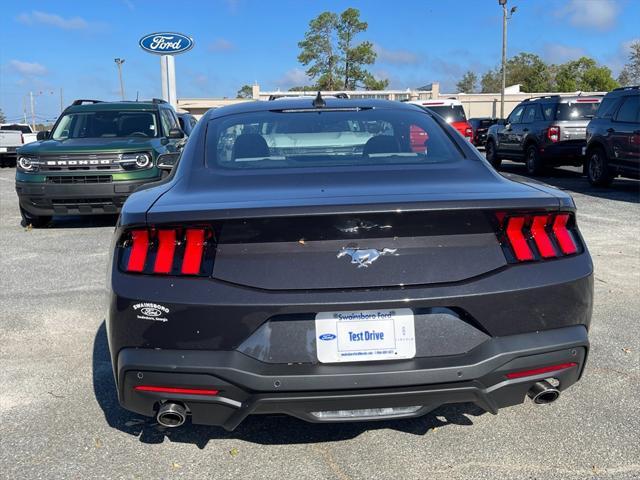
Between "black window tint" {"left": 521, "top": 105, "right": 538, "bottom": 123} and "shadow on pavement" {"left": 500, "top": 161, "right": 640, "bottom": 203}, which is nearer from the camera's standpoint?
"shadow on pavement" {"left": 500, "top": 161, "right": 640, "bottom": 203}

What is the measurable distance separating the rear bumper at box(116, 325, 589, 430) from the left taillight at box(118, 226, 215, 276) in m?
0.31

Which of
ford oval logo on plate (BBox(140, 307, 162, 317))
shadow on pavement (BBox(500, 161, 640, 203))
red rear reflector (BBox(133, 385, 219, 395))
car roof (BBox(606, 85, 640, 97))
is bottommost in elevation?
red rear reflector (BBox(133, 385, 219, 395))

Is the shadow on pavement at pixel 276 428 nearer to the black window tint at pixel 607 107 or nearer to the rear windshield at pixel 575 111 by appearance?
the black window tint at pixel 607 107

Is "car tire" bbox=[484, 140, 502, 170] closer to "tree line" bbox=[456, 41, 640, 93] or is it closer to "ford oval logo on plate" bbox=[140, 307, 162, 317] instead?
"ford oval logo on plate" bbox=[140, 307, 162, 317]

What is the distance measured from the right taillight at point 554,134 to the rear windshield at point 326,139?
1100 cm

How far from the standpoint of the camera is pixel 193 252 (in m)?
2.44

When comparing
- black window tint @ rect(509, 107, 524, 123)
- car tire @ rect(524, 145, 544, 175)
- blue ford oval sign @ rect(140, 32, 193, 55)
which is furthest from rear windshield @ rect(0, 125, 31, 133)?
car tire @ rect(524, 145, 544, 175)

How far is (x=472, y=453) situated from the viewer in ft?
9.43

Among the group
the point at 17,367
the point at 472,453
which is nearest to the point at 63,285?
the point at 17,367

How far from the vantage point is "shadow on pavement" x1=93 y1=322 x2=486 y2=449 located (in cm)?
303

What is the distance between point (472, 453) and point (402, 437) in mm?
331

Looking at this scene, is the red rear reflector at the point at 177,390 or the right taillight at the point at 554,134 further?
the right taillight at the point at 554,134

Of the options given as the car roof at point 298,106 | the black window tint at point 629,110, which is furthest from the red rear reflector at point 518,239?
the black window tint at point 629,110

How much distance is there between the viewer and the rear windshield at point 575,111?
13866 millimetres
